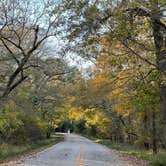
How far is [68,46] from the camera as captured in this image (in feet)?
56.5

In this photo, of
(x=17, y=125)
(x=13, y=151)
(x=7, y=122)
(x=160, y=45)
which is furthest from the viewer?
(x=17, y=125)

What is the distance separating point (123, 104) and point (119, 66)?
16819 mm

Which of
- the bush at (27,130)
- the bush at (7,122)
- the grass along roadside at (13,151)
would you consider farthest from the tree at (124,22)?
the bush at (27,130)

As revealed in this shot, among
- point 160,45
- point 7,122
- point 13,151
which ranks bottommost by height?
point 13,151

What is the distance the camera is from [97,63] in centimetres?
2872

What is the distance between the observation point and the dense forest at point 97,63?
1573cm

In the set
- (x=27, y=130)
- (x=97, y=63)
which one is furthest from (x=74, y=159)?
(x=27, y=130)

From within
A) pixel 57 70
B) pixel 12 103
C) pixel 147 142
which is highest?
pixel 57 70

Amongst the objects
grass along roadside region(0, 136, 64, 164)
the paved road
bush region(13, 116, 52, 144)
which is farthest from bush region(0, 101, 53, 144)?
the paved road

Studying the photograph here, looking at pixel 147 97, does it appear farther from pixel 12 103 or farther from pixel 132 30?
pixel 12 103

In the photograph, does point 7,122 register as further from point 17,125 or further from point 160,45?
point 160,45

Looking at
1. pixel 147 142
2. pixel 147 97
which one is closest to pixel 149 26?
pixel 147 97

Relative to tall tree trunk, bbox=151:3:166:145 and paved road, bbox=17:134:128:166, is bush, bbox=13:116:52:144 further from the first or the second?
tall tree trunk, bbox=151:3:166:145

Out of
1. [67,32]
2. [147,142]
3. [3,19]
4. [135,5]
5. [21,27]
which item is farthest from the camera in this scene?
[147,142]
